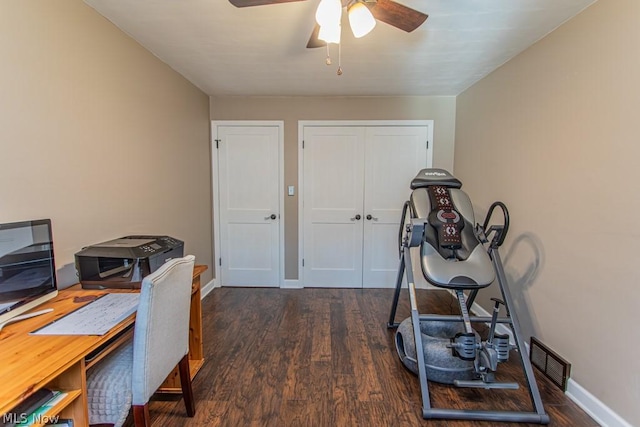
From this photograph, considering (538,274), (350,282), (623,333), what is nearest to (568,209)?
(538,274)

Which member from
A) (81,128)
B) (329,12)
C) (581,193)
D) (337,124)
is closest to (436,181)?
(581,193)

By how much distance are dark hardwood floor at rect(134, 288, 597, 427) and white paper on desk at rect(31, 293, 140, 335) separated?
30.0 inches

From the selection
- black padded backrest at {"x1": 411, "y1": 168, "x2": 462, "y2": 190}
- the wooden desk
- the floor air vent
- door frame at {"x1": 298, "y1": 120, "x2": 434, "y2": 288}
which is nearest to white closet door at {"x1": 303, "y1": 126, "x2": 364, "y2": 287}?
door frame at {"x1": 298, "y1": 120, "x2": 434, "y2": 288}

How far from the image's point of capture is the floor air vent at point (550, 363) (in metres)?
1.92

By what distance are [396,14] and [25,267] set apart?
80.9 inches

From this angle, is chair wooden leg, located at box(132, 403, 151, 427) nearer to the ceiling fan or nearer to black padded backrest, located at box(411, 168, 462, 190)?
the ceiling fan

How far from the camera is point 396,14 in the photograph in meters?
1.55

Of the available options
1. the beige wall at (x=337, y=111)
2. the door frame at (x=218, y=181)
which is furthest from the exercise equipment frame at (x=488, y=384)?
the door frame at (x=218, y=181)

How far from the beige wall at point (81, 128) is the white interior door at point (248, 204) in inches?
33.9

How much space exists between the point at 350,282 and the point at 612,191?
271cm

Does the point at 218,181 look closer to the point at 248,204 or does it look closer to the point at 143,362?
the point at 248,204

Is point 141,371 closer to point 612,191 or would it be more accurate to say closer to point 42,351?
point 42,351

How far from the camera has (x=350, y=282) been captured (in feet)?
12.7

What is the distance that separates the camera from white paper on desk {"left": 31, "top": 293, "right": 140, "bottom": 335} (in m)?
1.19
